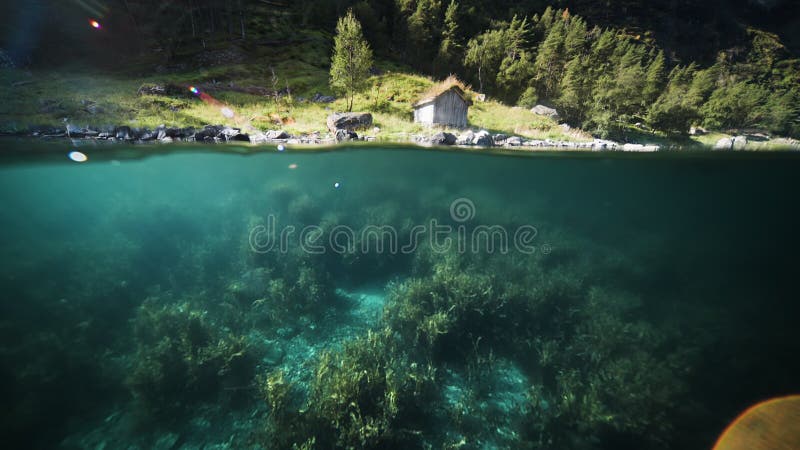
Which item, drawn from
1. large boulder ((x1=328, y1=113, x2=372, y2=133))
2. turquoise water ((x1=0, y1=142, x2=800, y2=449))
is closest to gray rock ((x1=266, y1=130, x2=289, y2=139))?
turquoise water ((x1=0, y1=142, x2=800, y2=449))

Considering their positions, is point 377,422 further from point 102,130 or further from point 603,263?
point 102,130

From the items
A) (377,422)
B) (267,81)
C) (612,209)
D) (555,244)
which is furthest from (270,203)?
(612,209)

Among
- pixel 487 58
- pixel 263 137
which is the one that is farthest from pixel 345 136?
pixel 487 58

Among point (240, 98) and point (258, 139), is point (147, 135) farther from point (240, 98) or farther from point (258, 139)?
point (240, 98)

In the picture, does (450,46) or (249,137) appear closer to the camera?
(249,137)

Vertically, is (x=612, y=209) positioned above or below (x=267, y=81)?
below

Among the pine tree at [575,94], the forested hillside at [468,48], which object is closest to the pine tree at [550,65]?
Result: the forested hillside at [468,48]
